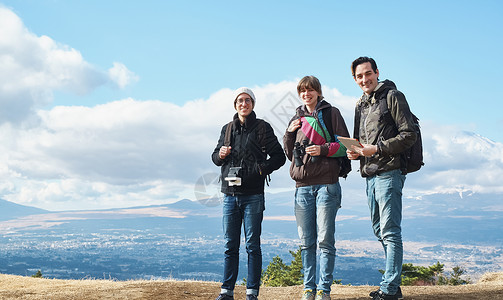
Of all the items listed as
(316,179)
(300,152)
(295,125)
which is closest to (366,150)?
(316,179)

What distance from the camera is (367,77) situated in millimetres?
5469

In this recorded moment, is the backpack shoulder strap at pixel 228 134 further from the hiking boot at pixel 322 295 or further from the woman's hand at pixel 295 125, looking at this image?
the hiking boot at pixel 322 295

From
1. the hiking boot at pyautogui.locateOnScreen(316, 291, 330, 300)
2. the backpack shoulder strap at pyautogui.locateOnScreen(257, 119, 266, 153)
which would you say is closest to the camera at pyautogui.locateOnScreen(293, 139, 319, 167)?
the backpack shoulder strap at pyautogui.locateOnScreen(257, 119, 266, 153)

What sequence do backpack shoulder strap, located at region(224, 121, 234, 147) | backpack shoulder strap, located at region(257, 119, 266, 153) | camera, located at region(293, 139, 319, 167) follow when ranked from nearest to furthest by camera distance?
camera, located at region(293, 139, 319, 167), backpack shoulder strap, located at region(257, 119, 266, 153), backpack shoulder strap, located at region(224, 121, 234, 147)

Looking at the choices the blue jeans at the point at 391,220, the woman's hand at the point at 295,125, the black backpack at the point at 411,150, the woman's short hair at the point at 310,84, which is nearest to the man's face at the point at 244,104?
the woman's hand at the point at 295,125

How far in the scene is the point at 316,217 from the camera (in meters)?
5.30

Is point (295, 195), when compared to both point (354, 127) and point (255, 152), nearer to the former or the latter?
point (255, 152)

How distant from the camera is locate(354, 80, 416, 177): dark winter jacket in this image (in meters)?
5.09

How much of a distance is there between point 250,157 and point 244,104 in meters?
0.69

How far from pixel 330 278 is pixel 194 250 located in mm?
192743

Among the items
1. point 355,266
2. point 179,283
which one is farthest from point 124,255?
point 179,283

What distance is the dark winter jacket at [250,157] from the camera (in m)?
5.59

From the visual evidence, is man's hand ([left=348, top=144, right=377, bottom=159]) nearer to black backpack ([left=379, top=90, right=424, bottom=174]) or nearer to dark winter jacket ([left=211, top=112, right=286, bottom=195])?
black backpack ([left=379, top=90, right=424, bottom=174])

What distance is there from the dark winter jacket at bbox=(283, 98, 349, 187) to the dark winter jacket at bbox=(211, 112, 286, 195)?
0.29 metres
